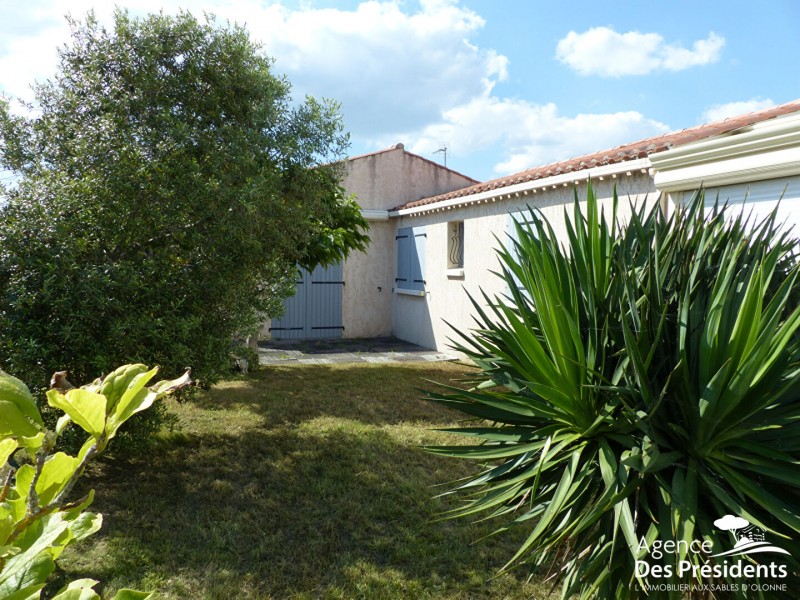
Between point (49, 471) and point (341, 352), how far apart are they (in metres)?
12.2

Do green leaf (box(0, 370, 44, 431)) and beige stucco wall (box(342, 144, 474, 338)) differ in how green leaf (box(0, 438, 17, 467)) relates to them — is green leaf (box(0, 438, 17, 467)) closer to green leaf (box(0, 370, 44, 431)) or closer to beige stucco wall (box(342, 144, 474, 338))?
green leaf (box(0, 370, 44, 431))

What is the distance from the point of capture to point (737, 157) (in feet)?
17.5

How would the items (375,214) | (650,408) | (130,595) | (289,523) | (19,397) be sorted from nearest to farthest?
(130,595) → (19,397) → (650,408) → (289,523) → (375,214)

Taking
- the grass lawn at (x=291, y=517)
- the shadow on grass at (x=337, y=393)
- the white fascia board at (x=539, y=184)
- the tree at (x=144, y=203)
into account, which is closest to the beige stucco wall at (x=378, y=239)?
the white fascia board at (x=539, y=184)

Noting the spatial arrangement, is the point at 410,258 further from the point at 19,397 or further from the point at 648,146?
the point at 19,397

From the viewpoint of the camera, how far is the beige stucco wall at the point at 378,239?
15.0m

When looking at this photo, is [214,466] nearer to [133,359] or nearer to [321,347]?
[133,359]

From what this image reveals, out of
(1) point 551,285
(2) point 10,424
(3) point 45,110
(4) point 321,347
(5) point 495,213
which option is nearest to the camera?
(2) point 10,424

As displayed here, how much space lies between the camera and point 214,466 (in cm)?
583

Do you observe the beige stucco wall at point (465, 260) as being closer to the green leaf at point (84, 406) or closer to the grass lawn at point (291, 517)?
the grass lawn at point (291, 517)

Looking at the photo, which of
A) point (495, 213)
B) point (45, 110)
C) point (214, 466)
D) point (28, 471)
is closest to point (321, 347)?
point (495, 213)

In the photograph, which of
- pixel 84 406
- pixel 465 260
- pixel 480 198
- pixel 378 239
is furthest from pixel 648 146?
pixel 378 239

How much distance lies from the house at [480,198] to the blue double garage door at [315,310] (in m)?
0.20

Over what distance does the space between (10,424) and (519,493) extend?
8.39 feet
